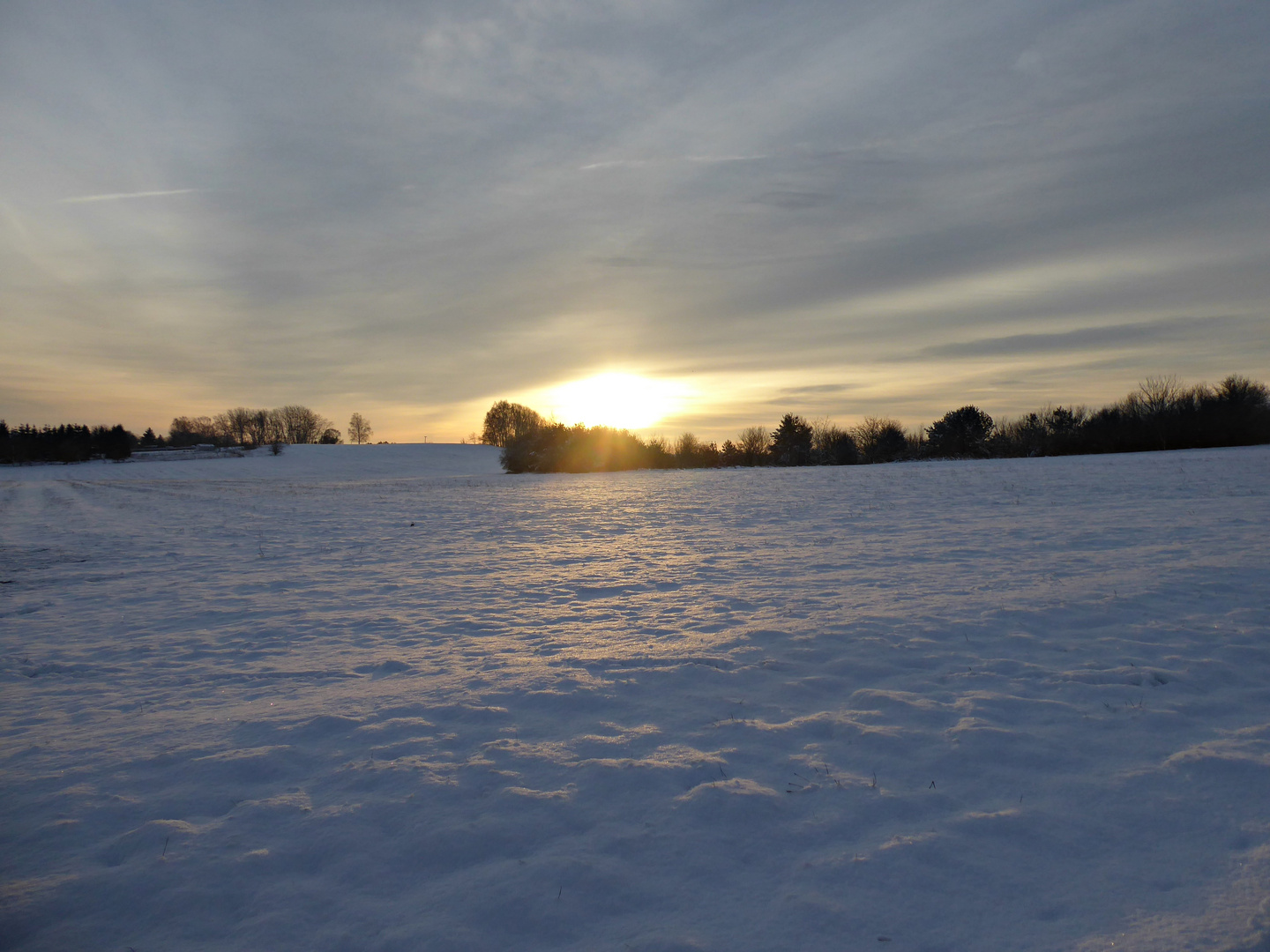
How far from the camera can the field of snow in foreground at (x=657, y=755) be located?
278cm

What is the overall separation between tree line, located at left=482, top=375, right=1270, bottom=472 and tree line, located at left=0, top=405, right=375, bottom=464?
1855 inches

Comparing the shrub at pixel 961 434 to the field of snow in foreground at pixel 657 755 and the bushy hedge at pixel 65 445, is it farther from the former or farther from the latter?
the bushy hedge at pixel 65 445

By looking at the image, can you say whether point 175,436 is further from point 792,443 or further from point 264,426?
point 792,443

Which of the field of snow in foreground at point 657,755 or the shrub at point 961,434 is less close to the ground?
the shrub at point 961,434

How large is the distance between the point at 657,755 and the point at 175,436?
404 feet

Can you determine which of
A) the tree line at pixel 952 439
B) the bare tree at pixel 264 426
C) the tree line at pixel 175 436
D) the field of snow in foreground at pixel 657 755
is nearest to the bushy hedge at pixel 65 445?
the tree line at pixel 175 436

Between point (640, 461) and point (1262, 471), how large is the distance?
32.2 meters

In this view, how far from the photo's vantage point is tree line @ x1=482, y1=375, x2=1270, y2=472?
3669cm

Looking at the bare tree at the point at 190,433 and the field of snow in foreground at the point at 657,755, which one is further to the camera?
the bare tree at the point at 190,433

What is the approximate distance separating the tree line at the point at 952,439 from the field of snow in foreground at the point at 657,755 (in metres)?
33.7

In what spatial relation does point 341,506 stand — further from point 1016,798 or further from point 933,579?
point 1016,798

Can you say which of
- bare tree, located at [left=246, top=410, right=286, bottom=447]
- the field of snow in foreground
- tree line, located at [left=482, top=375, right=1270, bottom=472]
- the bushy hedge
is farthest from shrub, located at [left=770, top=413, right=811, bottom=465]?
bare tree, located at [left=246, top=410, right=286, bottom=447]

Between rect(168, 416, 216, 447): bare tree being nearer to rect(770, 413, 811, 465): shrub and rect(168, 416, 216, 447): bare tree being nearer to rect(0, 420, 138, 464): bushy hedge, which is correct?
rect(0, 420, 138, 464): bushy hedge

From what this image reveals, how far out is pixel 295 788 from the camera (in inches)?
151
